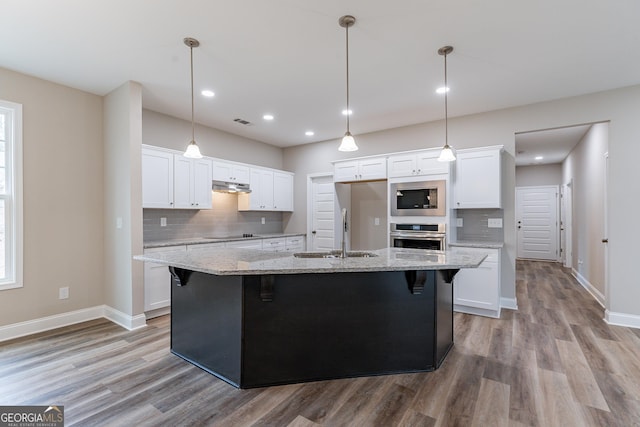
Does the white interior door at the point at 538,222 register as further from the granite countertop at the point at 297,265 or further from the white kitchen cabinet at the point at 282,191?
the granite countertop at the point at 297,265

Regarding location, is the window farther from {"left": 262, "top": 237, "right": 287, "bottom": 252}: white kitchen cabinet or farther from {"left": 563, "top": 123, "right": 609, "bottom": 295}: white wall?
{"left": 563, "top": 123, "right": 609, "bottom": 295}: white wall

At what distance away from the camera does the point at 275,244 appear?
217 inches

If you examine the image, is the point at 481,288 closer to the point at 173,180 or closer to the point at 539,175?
the point at 173,180

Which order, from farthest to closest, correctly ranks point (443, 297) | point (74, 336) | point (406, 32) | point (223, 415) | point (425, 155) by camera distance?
point (425, 155)
point (74, 336)
point (443, 297)
point (406, 32)
point (223, 415)

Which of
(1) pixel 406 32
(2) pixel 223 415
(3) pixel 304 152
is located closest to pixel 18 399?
(2) pixel 223 415

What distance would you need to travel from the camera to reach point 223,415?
1949mm

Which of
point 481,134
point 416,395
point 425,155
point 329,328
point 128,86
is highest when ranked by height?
point 128,86

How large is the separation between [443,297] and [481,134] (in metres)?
2.80

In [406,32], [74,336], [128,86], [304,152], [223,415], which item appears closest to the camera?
[223,415]

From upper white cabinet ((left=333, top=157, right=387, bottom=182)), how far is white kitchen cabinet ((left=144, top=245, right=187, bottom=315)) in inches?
110

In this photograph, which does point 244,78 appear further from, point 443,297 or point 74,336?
point 74,336

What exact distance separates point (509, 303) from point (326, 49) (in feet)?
12.9

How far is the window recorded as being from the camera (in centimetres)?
317

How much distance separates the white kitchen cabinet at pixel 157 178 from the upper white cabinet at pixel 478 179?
3.88 m
